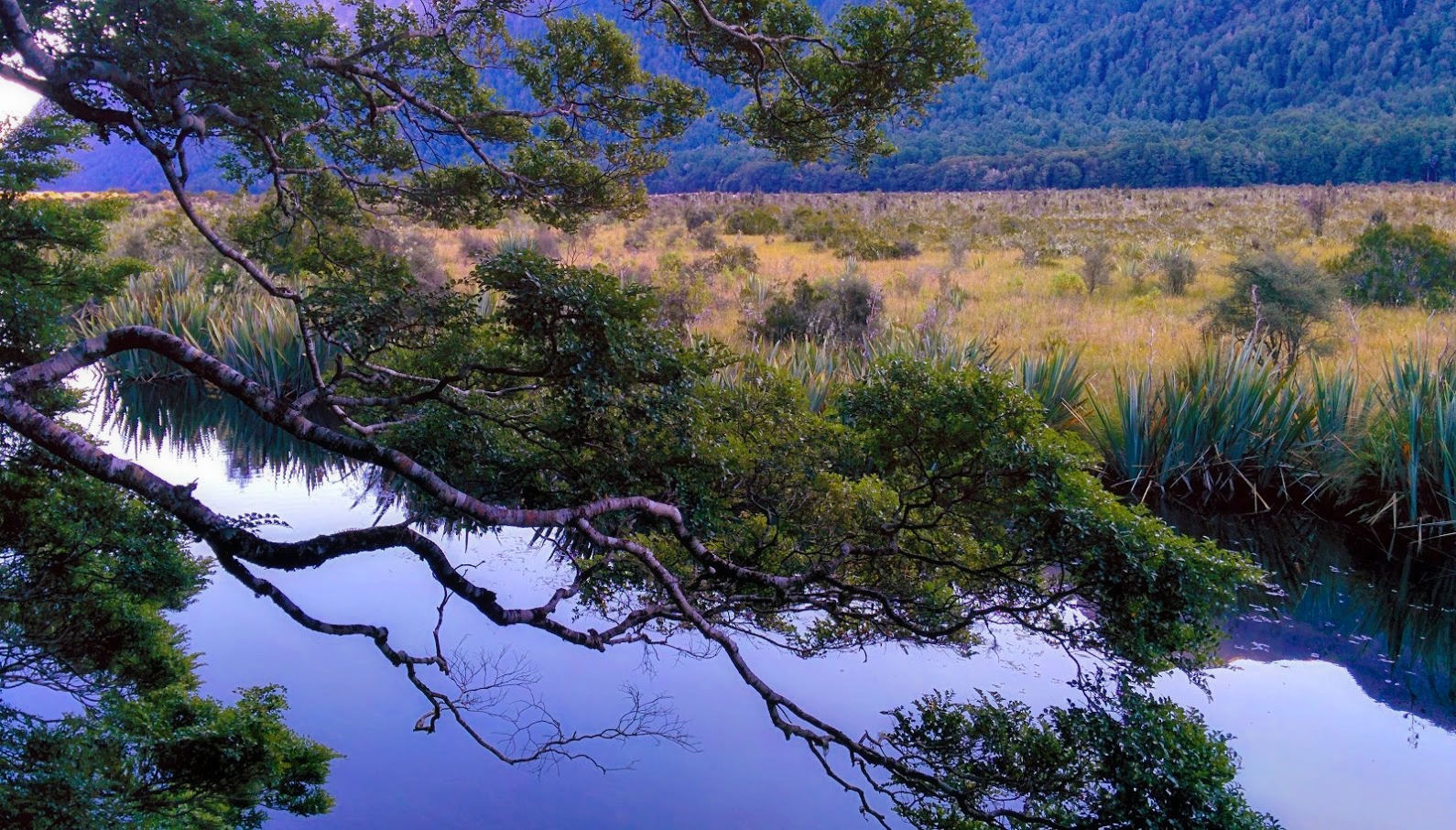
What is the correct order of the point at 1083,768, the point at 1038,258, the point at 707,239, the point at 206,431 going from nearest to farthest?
the point at 1083,768, the point at 206,431, the point at 1038,258, the point at 707,239

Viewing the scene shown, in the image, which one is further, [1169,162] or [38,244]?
[1169,162]

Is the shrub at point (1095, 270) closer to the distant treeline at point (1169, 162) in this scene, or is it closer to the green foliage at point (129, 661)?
the green foliage at point (129, 661)

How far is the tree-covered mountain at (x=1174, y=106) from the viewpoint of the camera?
5772 cm

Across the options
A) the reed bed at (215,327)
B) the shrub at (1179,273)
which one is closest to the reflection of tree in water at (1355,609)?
the shrub at (1179,273)

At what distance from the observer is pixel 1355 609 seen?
7543 millimetres

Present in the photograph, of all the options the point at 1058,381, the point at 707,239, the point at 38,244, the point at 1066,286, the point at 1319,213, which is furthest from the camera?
the point at 1319,213

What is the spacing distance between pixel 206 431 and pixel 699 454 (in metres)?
11.5

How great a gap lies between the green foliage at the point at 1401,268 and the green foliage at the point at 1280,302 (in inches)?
95.1

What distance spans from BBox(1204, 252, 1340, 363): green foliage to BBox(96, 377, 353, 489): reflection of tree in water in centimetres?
1217

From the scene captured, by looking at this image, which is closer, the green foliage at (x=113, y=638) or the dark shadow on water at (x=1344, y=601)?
the green foliage at (x=113, y=638)

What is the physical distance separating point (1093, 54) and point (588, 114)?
10245 cm

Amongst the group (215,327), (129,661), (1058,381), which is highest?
(215,327)

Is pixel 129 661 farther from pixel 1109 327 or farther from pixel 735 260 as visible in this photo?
pixel 735 260

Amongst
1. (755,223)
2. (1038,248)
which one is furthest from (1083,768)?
(755,223)
